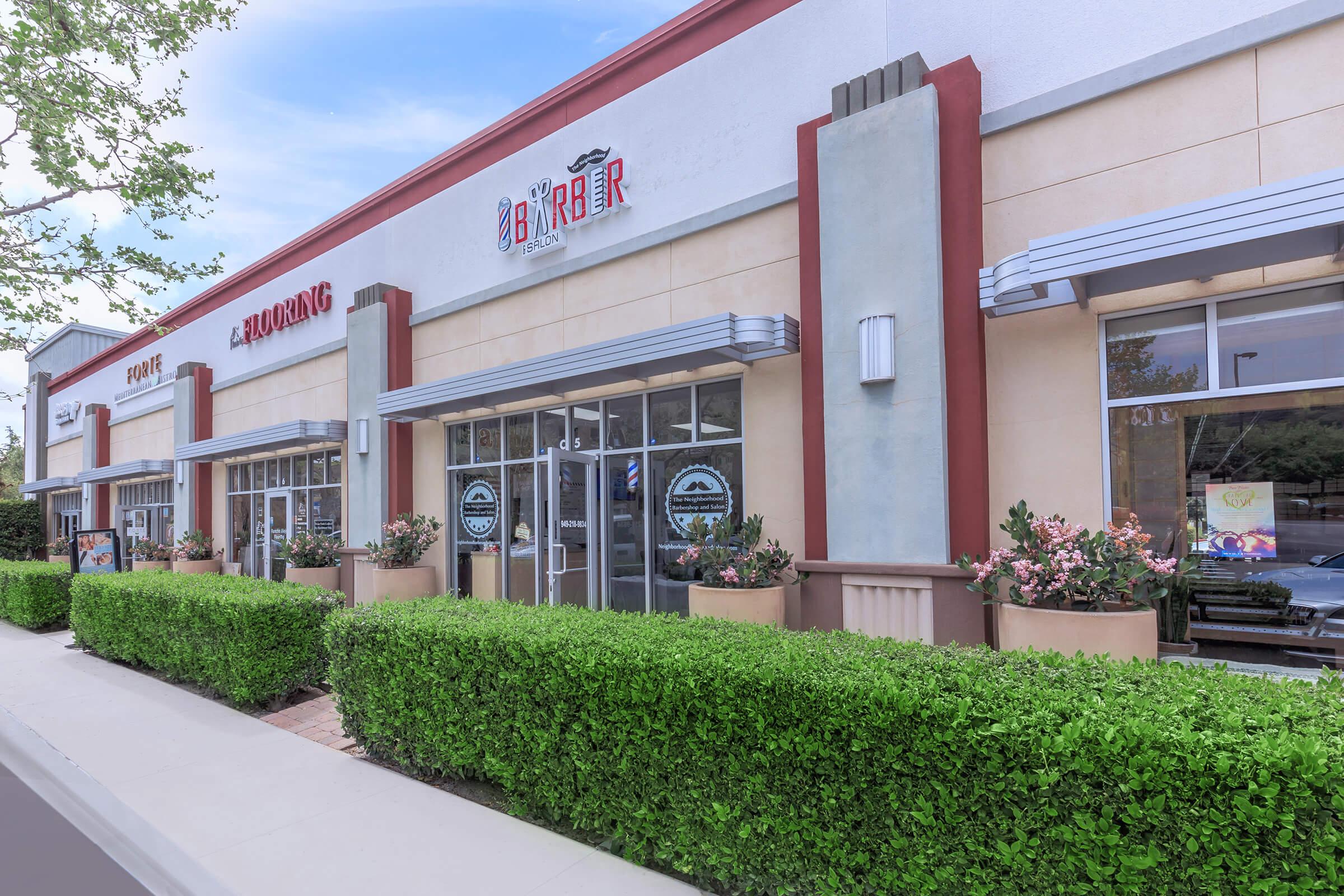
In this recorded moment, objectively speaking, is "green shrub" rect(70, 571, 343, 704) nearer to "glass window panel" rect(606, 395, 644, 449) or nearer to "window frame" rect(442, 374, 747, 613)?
"window frame" rect(442, 374, 747, 613)

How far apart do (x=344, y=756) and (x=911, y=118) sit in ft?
23.5

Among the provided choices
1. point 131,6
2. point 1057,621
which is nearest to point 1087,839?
point 1057,621

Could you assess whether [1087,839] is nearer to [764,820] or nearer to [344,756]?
[764,820]

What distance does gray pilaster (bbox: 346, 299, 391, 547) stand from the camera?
11.8m

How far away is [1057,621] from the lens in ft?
16.5

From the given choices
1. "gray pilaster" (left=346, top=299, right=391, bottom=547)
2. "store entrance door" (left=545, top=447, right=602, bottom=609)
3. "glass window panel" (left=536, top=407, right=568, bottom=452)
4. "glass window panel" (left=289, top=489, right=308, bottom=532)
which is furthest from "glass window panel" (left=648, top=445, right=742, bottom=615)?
"glass window panel" (left=289, top=489, right=308, bottom=532)

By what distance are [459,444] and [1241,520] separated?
31.5 feet

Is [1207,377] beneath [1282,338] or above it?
beneath

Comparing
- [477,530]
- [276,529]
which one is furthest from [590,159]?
[276,529]

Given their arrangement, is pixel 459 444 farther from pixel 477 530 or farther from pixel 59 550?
pixel 59 550

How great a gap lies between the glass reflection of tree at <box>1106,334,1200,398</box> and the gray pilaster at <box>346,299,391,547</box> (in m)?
10.2

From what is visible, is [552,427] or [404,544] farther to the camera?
[404,544]

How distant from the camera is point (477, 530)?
10.8m

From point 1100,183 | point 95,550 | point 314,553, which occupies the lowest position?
point 314,553
